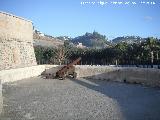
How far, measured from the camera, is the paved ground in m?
11.6

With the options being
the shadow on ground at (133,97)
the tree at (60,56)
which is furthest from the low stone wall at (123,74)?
the tree at (60,56)

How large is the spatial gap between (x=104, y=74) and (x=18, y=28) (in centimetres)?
905

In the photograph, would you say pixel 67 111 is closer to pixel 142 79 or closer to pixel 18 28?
pixel 142 79

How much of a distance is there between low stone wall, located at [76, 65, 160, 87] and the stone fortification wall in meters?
5.34

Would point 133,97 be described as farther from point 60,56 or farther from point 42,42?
point 42,42

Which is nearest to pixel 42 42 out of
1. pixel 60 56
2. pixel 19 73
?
pixel 60 56

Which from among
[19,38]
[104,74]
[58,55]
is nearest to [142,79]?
[104,74]

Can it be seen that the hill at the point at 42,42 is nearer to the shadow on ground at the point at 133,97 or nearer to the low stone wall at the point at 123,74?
the low stone wall at the point at 123,74

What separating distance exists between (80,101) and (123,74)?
22.6ft

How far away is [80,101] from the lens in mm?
14367

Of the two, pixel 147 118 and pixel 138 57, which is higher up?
pixel 138 57

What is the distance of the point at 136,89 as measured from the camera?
1767 cm

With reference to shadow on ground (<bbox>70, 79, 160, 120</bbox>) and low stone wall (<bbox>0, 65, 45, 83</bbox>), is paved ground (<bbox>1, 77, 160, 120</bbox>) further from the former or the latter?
low stone wall (<bbox>0, 65, 45, 83</bbox>)

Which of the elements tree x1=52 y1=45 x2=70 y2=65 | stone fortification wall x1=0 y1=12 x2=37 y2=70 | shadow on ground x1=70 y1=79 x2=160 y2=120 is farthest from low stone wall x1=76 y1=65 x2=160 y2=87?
tree x1=52 y1=45 x2=70 y2=65
